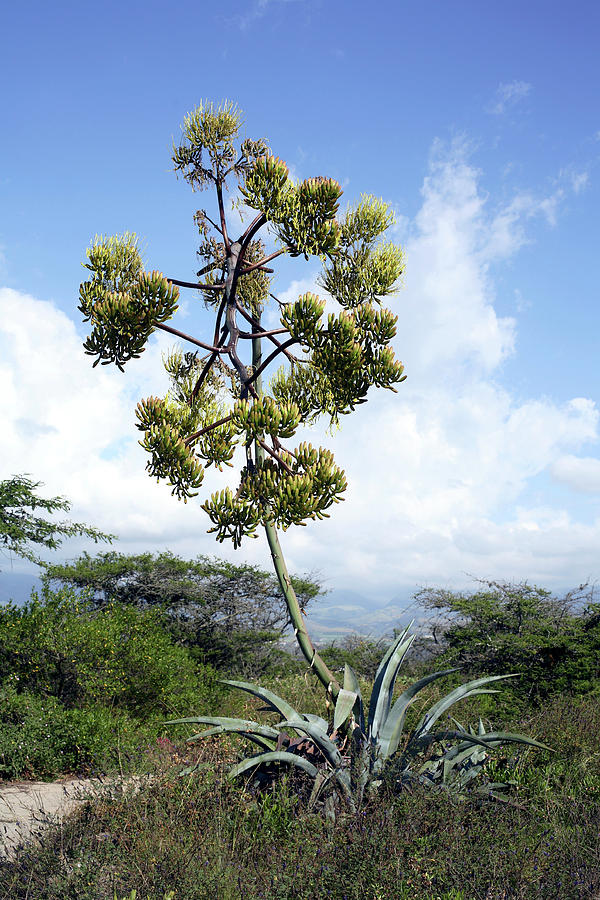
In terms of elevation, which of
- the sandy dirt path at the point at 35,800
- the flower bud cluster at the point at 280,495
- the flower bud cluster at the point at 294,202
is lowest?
the sandy dirt path at the point at 35,800

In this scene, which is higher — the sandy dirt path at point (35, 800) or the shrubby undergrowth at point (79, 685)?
the shrubby undergrowth at point (79, 685)

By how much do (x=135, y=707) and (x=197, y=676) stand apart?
1567 mm

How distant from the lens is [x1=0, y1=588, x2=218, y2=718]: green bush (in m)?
8.45

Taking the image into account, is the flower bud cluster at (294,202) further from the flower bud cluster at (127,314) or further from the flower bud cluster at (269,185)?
Result: the flower bud cluster at (127,314)

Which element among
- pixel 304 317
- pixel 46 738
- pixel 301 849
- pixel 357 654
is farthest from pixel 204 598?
pixel 301 849

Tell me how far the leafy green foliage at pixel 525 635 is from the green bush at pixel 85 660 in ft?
15.4

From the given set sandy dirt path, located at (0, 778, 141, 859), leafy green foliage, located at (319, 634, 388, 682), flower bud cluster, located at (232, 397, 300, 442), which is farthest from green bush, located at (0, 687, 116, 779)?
leafy green foliage, located at (319, 634, 388, 682)

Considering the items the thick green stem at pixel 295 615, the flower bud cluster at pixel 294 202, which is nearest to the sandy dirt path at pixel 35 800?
the thick green stem at pixel 295 615

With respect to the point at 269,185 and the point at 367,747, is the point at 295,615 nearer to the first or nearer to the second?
the point at 367,747

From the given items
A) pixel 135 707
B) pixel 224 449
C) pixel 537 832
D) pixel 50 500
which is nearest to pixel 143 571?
pixel 50 500

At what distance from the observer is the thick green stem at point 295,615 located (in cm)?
551

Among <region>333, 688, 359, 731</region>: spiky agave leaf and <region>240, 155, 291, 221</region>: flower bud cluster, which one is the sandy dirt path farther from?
<region>240, 155, 291, 221</region>: flower bud cluster

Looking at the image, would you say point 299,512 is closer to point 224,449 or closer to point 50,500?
point 224,449

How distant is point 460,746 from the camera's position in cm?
492
